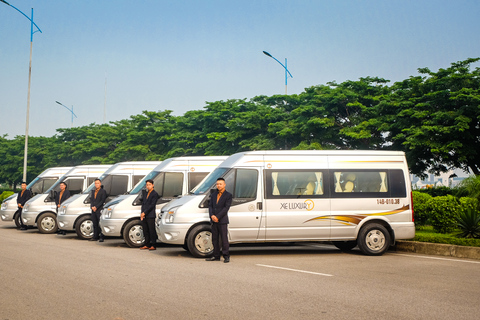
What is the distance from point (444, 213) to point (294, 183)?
175 inches

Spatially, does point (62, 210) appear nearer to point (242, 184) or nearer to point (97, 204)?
point (97, 204)

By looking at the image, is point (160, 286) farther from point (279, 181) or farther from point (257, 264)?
point (279, 181)

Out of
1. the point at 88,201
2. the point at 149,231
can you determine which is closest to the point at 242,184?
the point at 149,231

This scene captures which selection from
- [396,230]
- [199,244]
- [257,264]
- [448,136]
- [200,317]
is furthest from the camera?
[448,136]

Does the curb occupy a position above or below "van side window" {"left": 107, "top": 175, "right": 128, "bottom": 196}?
below

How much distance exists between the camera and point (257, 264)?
11.5 m

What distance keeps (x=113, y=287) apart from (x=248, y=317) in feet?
8.74

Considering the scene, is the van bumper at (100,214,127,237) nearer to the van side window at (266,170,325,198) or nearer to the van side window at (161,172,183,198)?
the van side window at (161,172,183,198)

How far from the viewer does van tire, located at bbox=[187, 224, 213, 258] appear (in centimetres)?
1266

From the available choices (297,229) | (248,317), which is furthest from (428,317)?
(297,229)

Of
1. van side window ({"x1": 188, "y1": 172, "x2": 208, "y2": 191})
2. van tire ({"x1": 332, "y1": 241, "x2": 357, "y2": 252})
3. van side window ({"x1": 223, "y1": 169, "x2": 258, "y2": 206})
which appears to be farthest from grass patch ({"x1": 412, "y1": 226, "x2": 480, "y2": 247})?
van side window ({"x1": 188, "y1": 172, "x2": 208, "y2": 191})

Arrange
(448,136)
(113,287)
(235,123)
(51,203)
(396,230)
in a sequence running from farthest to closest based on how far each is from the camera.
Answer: (235,123)
(448,136)
(51,203)
(396,230)
(113,287)

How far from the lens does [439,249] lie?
1320 cm

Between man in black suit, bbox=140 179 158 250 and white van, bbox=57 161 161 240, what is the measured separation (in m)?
3.74
